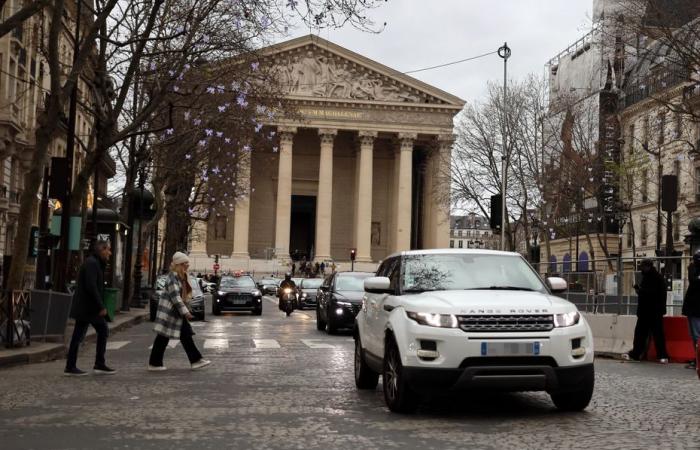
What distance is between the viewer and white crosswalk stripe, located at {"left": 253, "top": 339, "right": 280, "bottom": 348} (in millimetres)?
17719

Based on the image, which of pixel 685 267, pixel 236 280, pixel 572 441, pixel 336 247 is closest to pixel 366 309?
pixel 572 441

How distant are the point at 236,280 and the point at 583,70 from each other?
36.9 m

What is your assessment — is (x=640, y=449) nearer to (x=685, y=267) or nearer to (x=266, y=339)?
(x=685, y=267)

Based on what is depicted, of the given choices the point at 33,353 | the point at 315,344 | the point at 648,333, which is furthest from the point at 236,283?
the point at 648,333

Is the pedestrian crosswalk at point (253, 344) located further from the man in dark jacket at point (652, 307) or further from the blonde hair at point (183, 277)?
the man in dark jacket at point (652, 307)

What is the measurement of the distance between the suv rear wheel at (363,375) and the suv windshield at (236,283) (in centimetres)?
2370

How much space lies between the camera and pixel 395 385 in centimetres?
841

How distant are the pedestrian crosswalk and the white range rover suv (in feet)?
28.7

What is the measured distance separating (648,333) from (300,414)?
8.86 m

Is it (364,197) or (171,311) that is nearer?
(171,311)

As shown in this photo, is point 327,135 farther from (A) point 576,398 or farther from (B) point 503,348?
(B) point 503,348

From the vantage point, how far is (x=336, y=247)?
86500 mm

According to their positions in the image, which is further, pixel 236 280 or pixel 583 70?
pixel 583 70

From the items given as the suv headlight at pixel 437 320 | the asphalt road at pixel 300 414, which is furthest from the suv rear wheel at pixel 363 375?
the suv headlight at pixel 437 320
